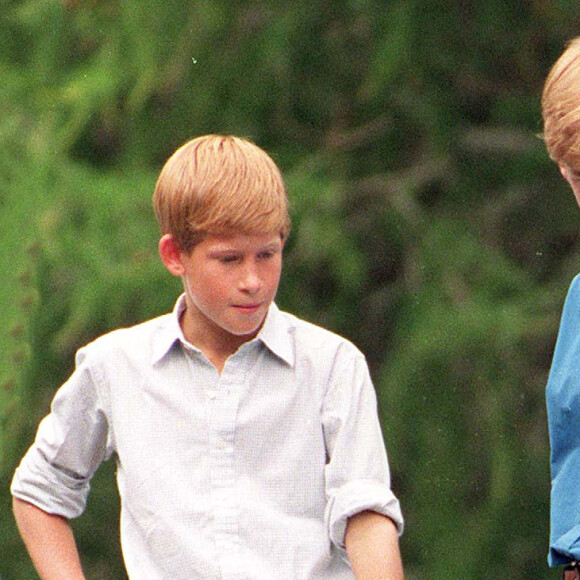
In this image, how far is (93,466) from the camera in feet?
7.01

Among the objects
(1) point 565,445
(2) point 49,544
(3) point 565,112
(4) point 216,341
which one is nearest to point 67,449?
(2) point 49,544

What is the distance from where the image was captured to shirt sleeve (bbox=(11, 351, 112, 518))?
2092mm

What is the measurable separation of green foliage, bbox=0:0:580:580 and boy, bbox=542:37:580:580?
5.34 feet

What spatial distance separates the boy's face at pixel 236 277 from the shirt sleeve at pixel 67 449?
7.7 inches

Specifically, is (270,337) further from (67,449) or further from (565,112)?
(565,112)

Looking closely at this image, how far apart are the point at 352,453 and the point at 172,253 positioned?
0.33 m

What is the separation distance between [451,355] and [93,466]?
1574 mm

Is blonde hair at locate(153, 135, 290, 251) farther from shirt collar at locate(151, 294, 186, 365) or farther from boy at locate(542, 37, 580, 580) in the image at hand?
boy at locate(542, 37, 580, 580)

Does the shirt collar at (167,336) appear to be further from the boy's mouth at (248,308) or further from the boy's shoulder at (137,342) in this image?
the boy's mouth at (248,308)

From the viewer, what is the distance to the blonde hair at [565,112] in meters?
1.84

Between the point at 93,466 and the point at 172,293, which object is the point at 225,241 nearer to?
the point at 93,466

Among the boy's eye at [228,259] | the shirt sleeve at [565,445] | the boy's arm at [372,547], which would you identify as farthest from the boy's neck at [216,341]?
the shirt sleeve at [565,445]

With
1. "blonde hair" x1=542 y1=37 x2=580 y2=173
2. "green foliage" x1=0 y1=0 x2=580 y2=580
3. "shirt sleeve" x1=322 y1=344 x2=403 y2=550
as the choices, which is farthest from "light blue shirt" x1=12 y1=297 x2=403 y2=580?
"green foliage" x1=0 y1=0 x2=580 y2=580

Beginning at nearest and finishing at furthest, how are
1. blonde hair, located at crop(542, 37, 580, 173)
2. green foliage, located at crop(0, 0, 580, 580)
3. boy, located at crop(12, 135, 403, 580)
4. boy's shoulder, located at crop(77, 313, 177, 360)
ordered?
1. blonde hair, located at crop(542, 37, 580, 173)
2. boy, located at crop(12, 135, 403, 580)
3. boy's shoulder, located at crop(77, 313, 177, 360)
4. green foliage, located at crop(0, 0, 580, 580)
